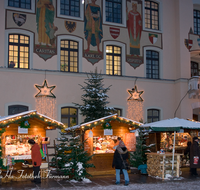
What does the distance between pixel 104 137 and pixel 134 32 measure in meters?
8.29

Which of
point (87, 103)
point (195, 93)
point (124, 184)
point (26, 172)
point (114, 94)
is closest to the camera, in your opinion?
point (124, 184)

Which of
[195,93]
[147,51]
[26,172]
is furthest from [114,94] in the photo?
[26,172]

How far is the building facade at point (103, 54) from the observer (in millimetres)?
16922

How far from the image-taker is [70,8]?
18516 mm

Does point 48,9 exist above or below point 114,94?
above

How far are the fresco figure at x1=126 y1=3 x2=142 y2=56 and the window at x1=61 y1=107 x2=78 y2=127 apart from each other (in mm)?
5309

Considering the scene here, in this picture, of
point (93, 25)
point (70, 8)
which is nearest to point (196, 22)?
point (93, 25)

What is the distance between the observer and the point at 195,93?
20016 millimetres

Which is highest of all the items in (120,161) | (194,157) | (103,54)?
(103,54)

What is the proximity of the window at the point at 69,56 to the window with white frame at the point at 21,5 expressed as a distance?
258 centimetres

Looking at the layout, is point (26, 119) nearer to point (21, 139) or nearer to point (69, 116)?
point (21, 139)

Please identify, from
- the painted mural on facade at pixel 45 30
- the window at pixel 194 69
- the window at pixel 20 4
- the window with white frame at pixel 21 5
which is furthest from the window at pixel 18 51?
the window at pixel 194 69

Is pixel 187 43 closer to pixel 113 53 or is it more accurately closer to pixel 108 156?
pixel 113 53

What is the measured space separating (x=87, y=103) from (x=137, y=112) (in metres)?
3.97
